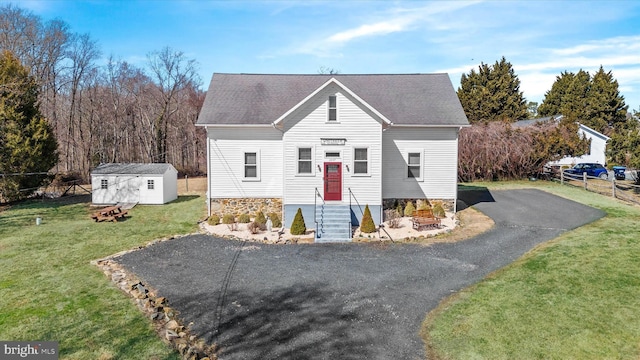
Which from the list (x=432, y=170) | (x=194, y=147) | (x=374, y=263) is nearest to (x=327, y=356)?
(x=374, y=263)

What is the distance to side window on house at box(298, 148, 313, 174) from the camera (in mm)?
18297

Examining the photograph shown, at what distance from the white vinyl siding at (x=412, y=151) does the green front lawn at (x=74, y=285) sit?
33.9ft

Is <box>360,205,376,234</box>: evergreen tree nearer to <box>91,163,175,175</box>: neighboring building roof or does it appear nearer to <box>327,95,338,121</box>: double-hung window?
<box>327,95,338,121</box>: double-hung window

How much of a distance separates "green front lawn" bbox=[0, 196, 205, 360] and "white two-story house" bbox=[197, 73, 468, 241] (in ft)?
13.1

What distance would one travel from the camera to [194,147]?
45.0m

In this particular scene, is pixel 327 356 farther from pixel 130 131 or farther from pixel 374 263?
pixel 130 131

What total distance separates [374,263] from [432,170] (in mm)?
8670

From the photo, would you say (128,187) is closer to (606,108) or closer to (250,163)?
(250,163)

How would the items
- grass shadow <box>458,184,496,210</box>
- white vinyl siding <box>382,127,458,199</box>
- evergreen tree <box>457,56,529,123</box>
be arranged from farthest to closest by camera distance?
1. evergreen tree <box>457,56,529,123</box>
2. grass shadow <box>458,184,496,210</box>
3. white vinyl siding <box>382,127,458,199</box>

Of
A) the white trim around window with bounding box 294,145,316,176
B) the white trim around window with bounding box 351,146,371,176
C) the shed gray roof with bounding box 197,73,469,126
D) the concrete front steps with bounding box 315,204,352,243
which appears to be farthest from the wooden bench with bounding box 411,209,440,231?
the white trim around window with bounding box 294,145,316,176

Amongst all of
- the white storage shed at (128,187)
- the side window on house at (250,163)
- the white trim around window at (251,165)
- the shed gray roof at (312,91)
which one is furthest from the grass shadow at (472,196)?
the white storage shed at (128,187)

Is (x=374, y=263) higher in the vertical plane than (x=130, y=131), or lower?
lower

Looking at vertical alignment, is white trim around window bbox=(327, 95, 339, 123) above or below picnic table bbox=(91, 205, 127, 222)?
above

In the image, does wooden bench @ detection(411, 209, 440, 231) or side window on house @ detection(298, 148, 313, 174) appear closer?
wooden bench @ detection(411, 209, 440, 231)
